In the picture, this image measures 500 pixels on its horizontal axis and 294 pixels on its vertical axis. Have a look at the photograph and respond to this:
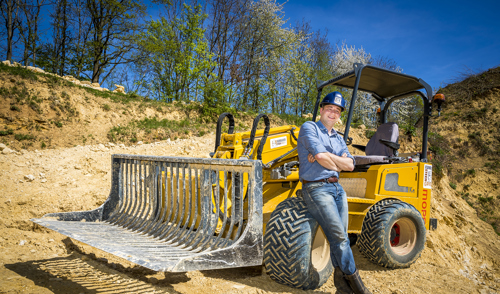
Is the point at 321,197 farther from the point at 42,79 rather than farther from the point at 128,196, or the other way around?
the point at 42,79

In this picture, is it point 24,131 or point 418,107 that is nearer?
Answer: point 24,131

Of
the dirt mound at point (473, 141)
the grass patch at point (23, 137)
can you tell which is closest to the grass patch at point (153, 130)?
the grass patch at point (23, 137)

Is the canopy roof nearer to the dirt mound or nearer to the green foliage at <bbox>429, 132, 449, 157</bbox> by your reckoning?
the dirt mound

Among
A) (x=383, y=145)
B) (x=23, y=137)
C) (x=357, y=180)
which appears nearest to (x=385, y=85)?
(x=383, y=145)

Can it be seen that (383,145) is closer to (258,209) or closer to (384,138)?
(384,138)

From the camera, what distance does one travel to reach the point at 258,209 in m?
2.72

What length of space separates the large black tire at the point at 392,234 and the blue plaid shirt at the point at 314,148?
1603 mm

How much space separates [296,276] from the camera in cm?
286

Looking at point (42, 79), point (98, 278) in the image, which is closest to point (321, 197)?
point (98, 278)

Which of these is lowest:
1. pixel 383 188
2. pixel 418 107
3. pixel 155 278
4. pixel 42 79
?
pixel 155 278

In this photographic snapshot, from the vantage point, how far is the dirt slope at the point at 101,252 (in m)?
3.11

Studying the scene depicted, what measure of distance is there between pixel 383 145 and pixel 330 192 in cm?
299

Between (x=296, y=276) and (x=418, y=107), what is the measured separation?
2307cm

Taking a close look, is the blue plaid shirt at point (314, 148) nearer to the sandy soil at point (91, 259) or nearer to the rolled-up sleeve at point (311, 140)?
the rolled-up sleeve at point (311, 140)
